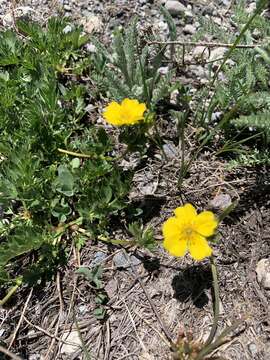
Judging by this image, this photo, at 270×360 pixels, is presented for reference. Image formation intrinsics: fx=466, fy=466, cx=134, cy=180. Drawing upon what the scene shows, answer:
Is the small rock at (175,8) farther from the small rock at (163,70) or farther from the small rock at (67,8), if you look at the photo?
the small rock at (67,8)

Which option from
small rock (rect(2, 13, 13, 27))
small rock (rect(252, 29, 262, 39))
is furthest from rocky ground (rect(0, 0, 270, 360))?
small rock (rect(2, 13, 13, 27))

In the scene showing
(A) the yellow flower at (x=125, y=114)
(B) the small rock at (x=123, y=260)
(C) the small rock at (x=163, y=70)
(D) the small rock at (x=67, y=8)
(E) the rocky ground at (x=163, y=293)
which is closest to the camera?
(E) the rocky ground at (x=163, y=293)

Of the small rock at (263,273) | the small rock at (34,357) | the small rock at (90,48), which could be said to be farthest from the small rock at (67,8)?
the small rock at (34,357)

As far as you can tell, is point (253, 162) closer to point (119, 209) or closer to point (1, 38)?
point (119, 209)

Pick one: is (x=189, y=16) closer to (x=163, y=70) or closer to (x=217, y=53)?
(x=217, y=53)

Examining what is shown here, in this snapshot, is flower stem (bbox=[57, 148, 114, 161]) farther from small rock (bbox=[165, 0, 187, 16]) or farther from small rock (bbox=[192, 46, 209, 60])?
small rock (bbox=[165, 0, 187, 16])

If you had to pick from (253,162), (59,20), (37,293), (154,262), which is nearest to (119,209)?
(154,262)
